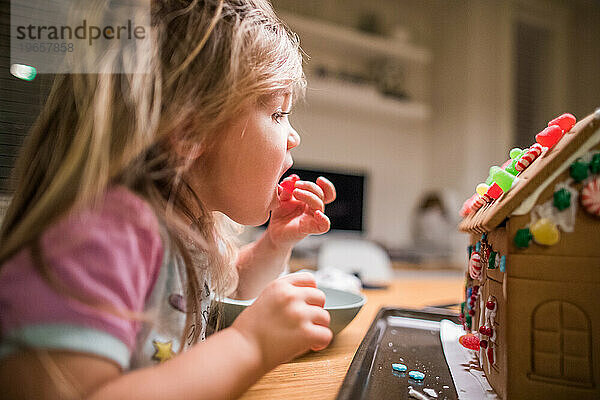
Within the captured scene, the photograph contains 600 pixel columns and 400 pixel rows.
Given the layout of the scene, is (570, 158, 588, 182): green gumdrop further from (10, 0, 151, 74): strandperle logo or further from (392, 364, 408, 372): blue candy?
(10, 0, 151, 74): strandperle logo

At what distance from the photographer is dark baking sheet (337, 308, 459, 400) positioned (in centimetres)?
40

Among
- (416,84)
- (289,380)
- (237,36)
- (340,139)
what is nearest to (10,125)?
(237,36)

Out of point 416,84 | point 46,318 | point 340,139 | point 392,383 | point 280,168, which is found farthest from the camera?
point 416,84

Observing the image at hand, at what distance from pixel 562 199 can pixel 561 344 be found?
0.41ft

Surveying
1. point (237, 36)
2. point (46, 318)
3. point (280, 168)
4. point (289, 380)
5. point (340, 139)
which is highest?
point (340, 139)

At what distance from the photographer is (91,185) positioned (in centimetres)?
34

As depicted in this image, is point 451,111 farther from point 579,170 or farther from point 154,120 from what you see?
point 154,120

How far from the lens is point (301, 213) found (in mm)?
753

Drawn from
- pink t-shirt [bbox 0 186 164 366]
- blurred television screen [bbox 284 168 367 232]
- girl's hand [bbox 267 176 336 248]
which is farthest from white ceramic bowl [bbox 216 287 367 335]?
blurred television screen [bbox 284 168 367 232]

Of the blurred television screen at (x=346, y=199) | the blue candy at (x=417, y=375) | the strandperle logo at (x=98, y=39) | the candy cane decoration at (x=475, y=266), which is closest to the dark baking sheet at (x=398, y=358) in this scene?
the blue candy at (x=417, y=375)

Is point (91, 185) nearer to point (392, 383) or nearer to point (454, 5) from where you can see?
point (392, 383)

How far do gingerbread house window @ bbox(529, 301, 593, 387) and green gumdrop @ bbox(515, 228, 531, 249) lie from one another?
53mm

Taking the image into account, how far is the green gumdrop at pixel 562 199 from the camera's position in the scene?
37cm

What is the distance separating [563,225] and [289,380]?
31cm
